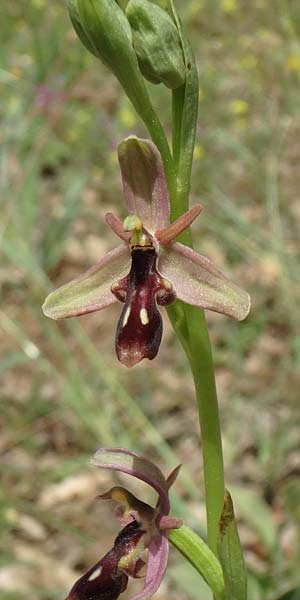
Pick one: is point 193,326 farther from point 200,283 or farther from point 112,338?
point 112,338

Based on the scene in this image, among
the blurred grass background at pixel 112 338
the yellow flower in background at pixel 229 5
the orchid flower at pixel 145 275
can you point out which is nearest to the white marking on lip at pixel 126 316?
the orchid flower at pixel 145 275

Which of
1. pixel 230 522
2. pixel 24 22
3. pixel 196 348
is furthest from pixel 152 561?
pixel 24 22

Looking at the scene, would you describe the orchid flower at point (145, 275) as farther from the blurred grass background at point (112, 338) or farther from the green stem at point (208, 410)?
the blurred grass background at point (112, 338)

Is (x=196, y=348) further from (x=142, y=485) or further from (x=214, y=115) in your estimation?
(x=214, y=115)

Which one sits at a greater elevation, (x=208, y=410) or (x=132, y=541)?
(x=208, y=410)

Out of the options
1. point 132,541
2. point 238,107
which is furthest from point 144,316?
point 238,107

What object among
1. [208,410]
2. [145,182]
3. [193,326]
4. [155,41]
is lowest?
[208,410]

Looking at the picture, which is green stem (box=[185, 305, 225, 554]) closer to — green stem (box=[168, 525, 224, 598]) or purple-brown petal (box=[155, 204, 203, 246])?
green stem (box=[168, 525, 224, 598])

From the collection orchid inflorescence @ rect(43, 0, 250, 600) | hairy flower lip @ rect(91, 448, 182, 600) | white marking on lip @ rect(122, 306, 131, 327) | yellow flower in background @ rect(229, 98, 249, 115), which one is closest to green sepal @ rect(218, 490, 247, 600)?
orchid inflorescence @ rect(43, 0, 250, 600)
